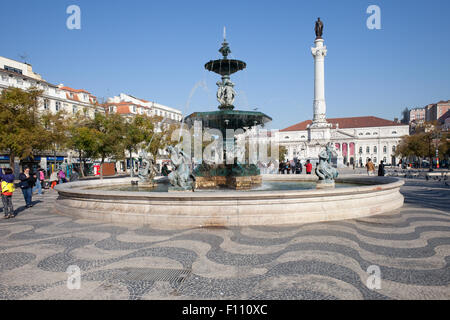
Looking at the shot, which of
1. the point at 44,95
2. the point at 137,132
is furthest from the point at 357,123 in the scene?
the point at 44,95

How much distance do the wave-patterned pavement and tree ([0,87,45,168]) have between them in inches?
683

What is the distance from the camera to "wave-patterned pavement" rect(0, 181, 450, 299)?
3375mm

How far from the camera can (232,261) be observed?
4371 millimetres

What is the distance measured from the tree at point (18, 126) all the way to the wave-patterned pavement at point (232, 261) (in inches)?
683

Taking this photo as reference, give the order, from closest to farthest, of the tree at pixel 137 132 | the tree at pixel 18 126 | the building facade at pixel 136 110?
1. the tree at pixel 18 126
2. the tree at pixel 137 132
3. the building facade at pixel 136 110

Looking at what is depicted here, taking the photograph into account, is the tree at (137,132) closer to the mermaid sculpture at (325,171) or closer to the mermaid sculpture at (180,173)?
the mermaid sculpture at (180,173)

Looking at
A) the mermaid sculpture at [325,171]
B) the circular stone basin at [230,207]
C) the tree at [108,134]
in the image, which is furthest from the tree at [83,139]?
the mermaid sculpture at [325,171]

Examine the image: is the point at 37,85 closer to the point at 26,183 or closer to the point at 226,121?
the point at 26,183

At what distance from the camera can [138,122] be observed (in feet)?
121

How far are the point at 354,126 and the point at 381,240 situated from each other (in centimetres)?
11656

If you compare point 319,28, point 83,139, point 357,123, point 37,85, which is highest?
point 319,28

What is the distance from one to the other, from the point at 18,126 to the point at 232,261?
2443cm

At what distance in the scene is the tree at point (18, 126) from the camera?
20.5 m

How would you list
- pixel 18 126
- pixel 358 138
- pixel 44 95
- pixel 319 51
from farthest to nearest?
pixel 358 138
pixel 319 51
pixel 44 95
pixel 18 126
